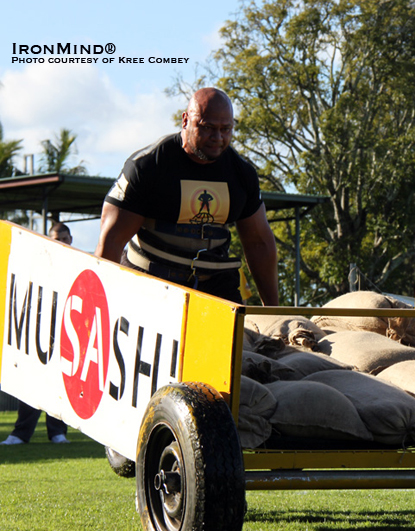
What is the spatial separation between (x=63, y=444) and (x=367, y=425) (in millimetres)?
7297

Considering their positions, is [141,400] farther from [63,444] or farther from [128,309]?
[63,444]

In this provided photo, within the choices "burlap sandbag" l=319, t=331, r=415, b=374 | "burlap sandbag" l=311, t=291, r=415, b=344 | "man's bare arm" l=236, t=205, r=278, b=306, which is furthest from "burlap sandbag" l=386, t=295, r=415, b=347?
"man's bare arm" l=236, t=205, r=278, b=306

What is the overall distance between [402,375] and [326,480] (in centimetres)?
123

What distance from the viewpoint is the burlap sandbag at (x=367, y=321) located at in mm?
4977

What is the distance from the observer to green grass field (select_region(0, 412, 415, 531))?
4.76m

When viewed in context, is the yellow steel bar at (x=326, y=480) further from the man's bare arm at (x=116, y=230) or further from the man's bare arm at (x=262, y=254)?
the man's bare arm at (x=262, y=254)

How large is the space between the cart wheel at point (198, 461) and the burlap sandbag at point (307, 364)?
3.93 feet

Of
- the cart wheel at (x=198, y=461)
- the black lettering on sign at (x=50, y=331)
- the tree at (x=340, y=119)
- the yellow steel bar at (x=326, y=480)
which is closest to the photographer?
the cart wheel at (x=198, y=461)

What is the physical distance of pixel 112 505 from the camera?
5.40m

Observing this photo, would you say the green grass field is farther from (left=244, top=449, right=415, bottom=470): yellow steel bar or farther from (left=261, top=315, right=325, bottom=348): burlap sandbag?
(left=244, top=449, right=415, bottom=470): yellow steel bar

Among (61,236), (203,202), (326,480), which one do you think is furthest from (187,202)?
(61,236)

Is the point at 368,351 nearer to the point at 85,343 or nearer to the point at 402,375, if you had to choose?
the point at 402,375

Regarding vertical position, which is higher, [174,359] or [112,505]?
[174,359]

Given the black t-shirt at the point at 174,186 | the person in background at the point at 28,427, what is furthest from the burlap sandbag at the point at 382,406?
the person in background at the point at 28,427
